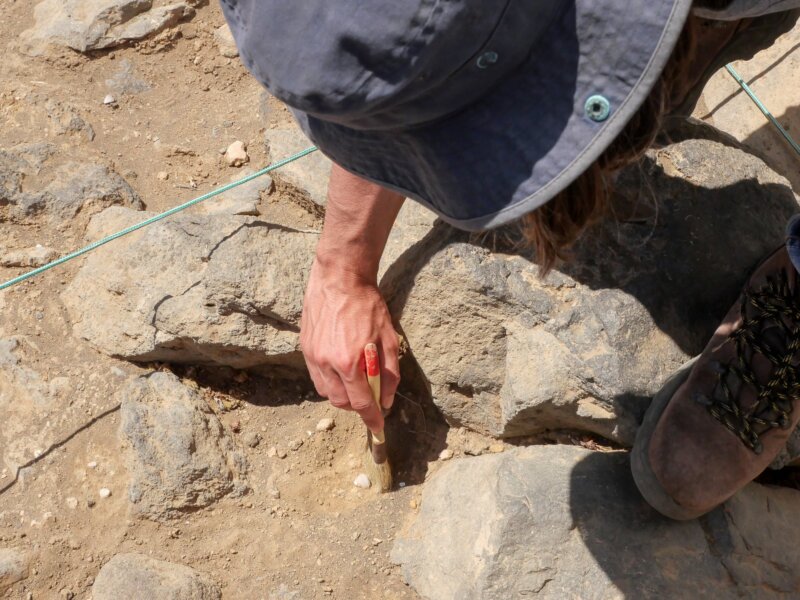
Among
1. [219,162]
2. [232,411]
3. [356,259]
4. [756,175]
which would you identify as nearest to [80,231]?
[219,162]

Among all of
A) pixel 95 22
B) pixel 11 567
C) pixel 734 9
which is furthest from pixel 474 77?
pixel 95 22

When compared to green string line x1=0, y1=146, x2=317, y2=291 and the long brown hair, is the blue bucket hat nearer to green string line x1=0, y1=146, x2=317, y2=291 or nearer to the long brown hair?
the long brown hair

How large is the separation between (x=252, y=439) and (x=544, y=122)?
4.47 feet

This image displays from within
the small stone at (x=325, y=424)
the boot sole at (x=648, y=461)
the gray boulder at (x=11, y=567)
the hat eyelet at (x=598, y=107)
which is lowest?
the gray boulder at (x=11, y=567)

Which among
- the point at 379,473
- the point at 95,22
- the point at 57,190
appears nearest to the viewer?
the point at 379,473

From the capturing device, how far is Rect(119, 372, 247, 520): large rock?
1.99 metres

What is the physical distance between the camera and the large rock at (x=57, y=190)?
7.77 feet

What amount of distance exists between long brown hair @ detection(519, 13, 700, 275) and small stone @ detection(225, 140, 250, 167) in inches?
62.0

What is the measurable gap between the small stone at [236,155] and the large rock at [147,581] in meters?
1.22

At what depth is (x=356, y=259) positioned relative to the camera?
6.37ft

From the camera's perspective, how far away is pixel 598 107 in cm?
101

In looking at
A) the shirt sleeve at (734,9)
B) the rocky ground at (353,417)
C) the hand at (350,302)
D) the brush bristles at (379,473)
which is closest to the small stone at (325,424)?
the rocky ground at (353,417)

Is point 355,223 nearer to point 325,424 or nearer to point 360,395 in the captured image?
point 360,395

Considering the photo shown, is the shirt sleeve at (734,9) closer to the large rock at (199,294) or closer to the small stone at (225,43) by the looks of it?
the large rock at (199,294)
